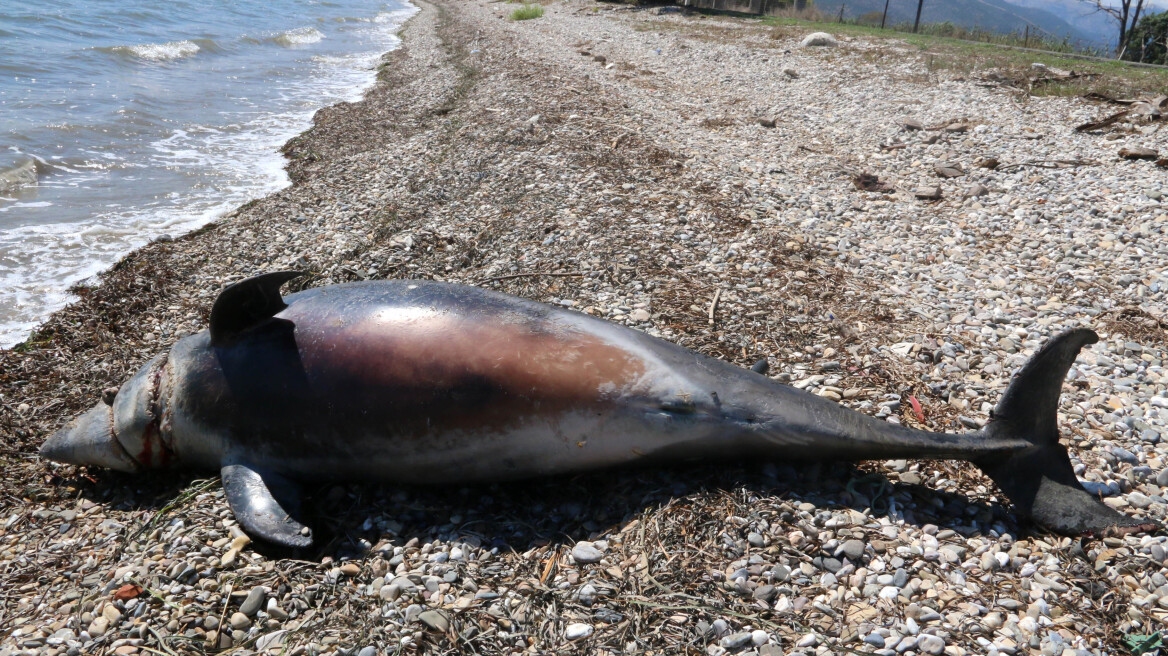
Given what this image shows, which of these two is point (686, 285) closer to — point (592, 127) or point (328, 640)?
point (328, 640)

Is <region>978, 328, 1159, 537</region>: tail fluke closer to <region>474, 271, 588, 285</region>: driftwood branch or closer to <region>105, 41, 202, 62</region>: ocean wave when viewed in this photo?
<region>474, 271, 588, 285</region>: driftwood branch

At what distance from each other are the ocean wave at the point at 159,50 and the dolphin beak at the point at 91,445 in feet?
63.7

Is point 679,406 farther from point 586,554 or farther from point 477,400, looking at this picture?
point 477,400

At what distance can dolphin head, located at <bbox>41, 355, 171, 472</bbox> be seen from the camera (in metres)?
4.32

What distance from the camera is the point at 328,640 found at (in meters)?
3.07

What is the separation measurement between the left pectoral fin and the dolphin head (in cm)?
66

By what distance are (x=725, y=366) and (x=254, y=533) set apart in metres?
2.67

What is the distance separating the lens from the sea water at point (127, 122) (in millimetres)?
8367

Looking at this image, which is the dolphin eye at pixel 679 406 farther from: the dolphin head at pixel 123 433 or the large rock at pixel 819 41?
the large rock at pixel 819 41

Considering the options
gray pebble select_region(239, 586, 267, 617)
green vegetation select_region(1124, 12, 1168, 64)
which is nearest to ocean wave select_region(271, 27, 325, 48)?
gray pebble select_region(239, 586, 267, 617)

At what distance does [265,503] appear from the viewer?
376 cm

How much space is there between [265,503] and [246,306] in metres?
1.19

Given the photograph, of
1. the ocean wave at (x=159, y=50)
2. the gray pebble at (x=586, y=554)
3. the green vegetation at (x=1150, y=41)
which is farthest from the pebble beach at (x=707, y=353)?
the green vegetation at (x=1150, y=41)

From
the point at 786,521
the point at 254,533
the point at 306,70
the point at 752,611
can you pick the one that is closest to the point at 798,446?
the point at 786,521
